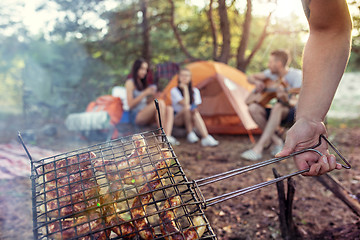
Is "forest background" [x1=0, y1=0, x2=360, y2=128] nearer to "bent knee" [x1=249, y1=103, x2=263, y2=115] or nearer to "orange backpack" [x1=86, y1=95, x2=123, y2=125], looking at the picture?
"orange backpack" [x1=86, y1=95, x2=123, y2=125]

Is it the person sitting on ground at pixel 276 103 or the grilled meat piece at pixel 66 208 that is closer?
the grilled meat piece at pixel 66 208

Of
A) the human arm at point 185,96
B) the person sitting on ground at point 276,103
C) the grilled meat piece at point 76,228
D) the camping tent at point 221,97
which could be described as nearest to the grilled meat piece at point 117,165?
the grilled meat piece at point 76,228

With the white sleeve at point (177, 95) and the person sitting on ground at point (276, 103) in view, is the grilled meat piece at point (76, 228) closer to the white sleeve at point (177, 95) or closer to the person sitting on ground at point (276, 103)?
the person sitting on ground at point (276, 103)

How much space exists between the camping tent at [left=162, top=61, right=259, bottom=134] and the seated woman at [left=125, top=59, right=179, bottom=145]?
0.78m

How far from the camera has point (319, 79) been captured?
1.54m

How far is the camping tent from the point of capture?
621cm

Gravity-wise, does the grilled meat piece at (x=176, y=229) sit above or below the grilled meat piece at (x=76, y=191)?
below

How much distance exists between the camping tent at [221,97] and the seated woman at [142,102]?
779 millimetres

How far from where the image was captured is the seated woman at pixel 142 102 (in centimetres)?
593

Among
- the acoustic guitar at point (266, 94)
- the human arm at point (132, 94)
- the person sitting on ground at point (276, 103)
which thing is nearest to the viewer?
the person sitting on ground at point (276, 103)

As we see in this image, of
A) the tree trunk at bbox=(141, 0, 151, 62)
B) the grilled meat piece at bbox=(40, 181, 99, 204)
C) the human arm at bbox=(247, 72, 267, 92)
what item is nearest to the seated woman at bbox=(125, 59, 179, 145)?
the human arm at bbox=(247, 72, 267, 92)

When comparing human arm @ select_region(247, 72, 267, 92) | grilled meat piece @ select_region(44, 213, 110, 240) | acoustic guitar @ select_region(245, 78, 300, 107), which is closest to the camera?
grilled meat piece @ select_region(44, 213, 110, 240)

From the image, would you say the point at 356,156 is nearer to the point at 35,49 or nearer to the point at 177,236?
the point at 177,236

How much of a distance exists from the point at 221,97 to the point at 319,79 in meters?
5.18
